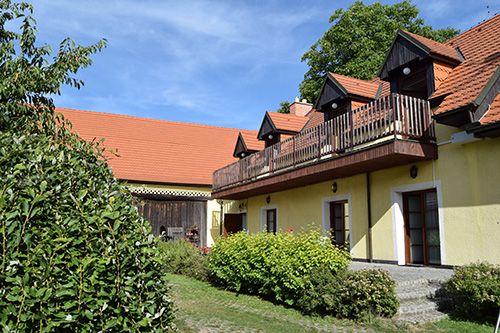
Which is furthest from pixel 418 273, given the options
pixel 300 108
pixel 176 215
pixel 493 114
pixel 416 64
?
pixel 176 215

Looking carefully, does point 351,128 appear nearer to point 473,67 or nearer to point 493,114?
point 493,114

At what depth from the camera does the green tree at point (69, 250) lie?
2.88 metres

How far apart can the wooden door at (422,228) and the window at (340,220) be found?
291cm

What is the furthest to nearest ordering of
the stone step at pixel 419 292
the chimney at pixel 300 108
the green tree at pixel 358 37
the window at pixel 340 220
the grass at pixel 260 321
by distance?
the green tree at pixel 358 37
the chimney at pixel 300 108
the window at pixel 340 220
the stone step at pixel 419 292
the grass at pixel 260 321

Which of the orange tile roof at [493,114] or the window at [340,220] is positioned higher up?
the orange tile roof at [493,114]

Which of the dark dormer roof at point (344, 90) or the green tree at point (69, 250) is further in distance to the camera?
the dark dormer roof at point (344, 90)

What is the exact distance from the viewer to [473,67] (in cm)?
1063

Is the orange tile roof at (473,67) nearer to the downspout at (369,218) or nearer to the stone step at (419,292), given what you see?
the downspout at (369,218)

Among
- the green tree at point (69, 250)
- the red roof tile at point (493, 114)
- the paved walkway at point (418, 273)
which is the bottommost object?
the paved walkway at point (418, 273)

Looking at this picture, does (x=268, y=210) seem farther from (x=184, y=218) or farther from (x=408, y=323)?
(x=408, y=323)

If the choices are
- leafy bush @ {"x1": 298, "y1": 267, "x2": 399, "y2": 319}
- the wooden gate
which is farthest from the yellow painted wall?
the wooden gate

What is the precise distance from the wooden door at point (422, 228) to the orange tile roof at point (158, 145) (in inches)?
473

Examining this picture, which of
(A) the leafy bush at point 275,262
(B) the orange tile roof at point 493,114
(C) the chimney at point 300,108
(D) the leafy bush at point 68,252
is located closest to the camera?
(D) the leafy bush at point 68,252

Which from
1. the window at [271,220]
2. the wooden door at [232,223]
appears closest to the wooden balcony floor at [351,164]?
the window at [271,220]
